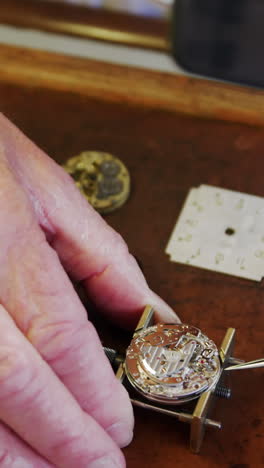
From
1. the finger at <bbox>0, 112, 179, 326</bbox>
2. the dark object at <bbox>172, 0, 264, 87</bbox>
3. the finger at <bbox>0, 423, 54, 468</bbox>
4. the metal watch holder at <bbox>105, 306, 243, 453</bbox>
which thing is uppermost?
the dark object at <bbox>172, 0, 264, 87</bbox>

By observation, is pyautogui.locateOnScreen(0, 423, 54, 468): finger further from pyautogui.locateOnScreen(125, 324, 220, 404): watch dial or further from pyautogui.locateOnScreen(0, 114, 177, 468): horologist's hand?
pyautogui.locateOnScreen(125, 324, 220, 404): watch dial

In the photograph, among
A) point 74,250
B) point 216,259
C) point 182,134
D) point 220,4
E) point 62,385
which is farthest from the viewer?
point 182,134

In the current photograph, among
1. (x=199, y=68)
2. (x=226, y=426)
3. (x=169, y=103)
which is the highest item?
(x=199, y=68)

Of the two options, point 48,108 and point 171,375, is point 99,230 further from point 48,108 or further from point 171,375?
point 48,108

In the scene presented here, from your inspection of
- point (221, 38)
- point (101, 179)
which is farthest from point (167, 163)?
point (221, 38)

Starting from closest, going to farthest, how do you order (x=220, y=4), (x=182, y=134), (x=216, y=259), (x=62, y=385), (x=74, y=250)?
(x=220, y=4)
(x=62, y=385)
(x=74, y=250)
(x=216, y=259)
(x=182, y=134)

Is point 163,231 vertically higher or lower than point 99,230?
lower

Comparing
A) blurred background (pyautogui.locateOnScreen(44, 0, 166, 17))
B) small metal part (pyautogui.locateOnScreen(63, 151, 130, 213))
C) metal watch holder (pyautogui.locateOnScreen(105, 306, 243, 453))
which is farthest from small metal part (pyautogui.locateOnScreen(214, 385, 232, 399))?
blurred background (pyautogui.locateOnScreen(44, 0, 166, 17))

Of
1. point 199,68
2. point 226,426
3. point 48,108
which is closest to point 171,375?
point 226,426
